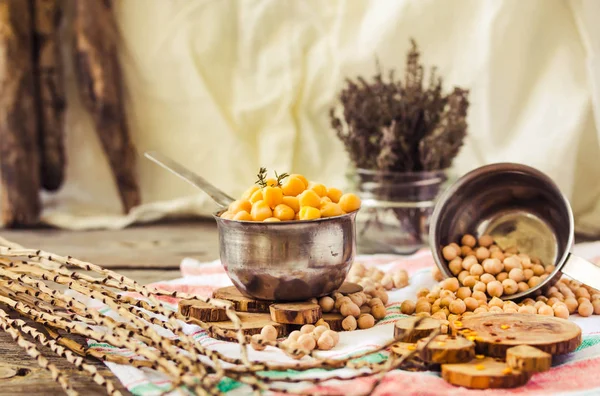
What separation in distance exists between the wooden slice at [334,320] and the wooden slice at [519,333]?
0.21m

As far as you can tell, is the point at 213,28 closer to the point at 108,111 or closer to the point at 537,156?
the point at 108,111

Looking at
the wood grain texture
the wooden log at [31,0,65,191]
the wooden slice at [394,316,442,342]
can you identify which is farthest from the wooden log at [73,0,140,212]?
the wooden slice at [394,316,442,342]

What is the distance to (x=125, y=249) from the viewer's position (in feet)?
6.70

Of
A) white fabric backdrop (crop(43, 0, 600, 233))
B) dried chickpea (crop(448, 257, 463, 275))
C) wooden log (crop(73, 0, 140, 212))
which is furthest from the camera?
wooden log (crop(73, 0, 140, 212))

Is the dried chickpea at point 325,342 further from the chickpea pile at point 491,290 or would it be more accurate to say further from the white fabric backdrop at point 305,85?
the white fabric backdrop at point 305,85

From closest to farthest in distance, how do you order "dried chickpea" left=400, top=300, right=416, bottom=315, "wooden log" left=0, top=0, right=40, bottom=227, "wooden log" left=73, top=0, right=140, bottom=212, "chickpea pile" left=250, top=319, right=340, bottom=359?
1. "chickpea pile" left=250, top=319, right=340, bottom=359
2. "dried chickpea" left=400, top=300, right=416, bottom=315
3. "wooden log" left=0, top=0, right=40, bottom=227
4. "wooden log" left=73, top=0, right=140, bottom=212

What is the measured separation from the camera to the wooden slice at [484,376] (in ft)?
3.14

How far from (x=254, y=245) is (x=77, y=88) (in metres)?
1.56

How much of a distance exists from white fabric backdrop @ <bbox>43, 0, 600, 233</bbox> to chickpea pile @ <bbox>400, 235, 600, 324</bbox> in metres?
0.76

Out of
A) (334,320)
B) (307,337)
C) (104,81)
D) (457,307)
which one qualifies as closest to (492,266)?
(457,307)

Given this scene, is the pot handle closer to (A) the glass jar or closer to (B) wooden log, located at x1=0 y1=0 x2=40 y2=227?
(A) the glass jar

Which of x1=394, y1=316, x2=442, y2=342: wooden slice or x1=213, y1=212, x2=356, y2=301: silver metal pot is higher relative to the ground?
x1=213, y1=212, x2=356, y2=301: silver metal pot

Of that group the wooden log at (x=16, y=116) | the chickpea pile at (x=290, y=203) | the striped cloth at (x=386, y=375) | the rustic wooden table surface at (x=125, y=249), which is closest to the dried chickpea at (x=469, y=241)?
the striped cloth at (x=386, y=375)

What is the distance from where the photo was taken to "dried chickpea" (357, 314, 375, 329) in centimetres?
126
